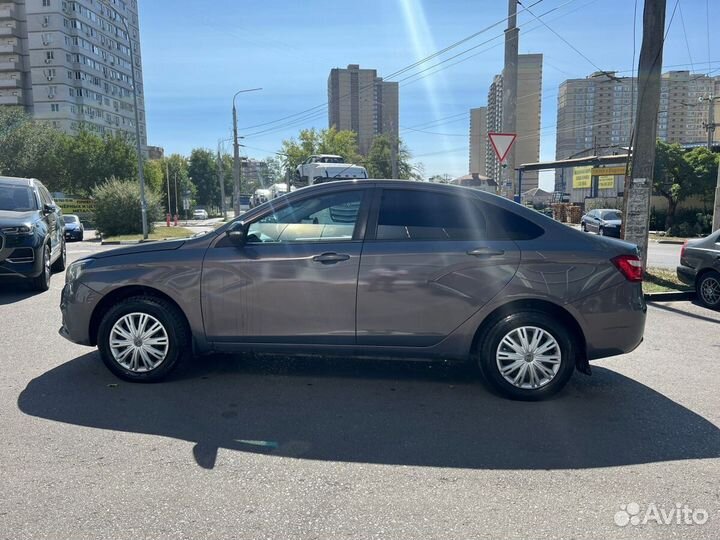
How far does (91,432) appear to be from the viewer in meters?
3.76

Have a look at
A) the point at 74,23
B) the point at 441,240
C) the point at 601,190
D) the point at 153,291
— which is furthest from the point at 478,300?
the point at 74,23

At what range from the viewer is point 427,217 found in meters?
4.50

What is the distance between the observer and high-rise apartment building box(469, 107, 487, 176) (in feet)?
181

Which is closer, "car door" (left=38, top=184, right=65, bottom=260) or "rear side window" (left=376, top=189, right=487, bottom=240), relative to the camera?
"rear side window" (left=376, top=189, right=487, bottom=240)

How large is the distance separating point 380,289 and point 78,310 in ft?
8.56

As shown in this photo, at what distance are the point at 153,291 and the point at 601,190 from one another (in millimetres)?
54413

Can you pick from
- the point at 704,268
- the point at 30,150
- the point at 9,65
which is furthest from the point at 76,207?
the point at 9,65

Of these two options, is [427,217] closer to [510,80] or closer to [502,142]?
[502,142]

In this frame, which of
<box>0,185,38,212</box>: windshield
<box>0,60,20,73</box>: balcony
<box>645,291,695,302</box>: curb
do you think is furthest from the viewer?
<box>0,60,20,73</box>: balcony

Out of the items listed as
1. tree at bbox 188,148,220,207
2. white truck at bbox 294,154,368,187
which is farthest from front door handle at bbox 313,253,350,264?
tree at bbox 188,148,220,207

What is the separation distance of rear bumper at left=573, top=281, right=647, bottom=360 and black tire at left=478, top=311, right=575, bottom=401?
7.2 inches

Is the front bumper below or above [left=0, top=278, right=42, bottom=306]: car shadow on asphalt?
above

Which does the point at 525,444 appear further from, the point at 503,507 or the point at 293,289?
the point at 293,289

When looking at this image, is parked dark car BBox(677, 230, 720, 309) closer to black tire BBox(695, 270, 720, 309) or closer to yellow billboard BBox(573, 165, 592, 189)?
black tire BBox(695, 270, 720, 309)
